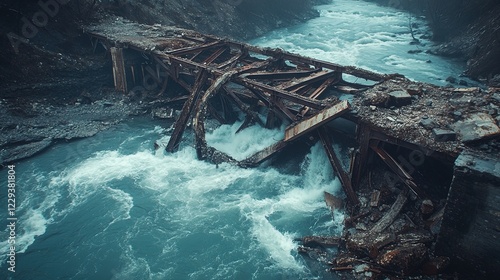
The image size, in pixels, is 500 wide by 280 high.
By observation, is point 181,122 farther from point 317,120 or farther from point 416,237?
point 416,237

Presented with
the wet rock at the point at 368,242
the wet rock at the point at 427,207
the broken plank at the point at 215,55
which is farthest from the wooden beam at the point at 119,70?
the wet rock at the point at 427,207

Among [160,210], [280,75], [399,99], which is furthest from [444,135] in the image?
[160,210]

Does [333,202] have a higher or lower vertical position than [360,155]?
lower

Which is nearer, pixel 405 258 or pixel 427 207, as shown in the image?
pixel 405 258

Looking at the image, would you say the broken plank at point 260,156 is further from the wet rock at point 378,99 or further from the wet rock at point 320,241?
the wet rock at point 320,241

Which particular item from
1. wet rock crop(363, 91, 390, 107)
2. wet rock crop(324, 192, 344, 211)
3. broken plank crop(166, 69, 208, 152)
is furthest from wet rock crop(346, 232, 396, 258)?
broken plank crop(166, 69, 208, 152)

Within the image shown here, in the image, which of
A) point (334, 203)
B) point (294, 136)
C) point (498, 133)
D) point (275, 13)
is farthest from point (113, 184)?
point (275, 13)
